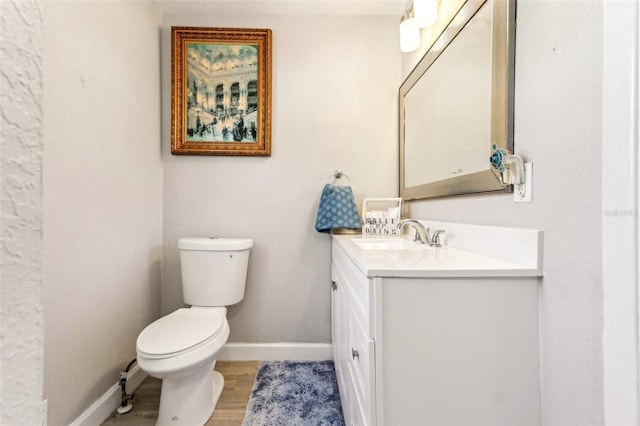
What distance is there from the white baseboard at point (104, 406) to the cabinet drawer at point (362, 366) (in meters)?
1.16

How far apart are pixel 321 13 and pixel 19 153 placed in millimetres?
1922

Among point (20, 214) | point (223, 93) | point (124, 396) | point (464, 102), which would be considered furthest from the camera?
point (223, 93)

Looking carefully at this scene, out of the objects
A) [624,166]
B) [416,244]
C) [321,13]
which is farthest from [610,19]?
[321,13]

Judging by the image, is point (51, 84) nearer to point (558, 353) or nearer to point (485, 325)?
point (485, 325)

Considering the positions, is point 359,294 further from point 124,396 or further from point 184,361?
point 124,396

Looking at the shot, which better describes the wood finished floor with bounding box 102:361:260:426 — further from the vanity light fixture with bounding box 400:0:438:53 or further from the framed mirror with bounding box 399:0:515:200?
the vanity light fixture with bounding box 400:0:438:53

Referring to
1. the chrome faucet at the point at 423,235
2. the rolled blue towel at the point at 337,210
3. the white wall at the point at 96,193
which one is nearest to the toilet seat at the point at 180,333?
the white wall at the point at 96,193

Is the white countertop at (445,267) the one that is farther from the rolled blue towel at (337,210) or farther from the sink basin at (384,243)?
the rolled blue towel at (337,210)

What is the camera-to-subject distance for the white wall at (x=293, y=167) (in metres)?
1.76

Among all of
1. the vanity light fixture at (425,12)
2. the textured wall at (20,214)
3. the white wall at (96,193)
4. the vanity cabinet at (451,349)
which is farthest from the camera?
the vanity light fixture at (425,12)

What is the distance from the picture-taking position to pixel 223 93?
1.75 m

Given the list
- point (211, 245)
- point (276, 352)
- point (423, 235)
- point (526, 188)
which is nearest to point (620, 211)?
point (526, 188)

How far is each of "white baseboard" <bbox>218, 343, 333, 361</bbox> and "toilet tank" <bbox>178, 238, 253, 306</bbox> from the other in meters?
0.39

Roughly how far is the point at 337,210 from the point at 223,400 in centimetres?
115
